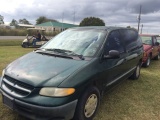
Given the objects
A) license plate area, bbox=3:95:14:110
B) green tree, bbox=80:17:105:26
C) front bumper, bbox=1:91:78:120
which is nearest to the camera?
front bumper, bbox=1:91:78:120

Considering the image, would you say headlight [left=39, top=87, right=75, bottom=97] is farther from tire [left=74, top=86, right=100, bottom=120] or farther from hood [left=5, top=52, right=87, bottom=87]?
tire [left=74, top=86, right=100, bottom=120]

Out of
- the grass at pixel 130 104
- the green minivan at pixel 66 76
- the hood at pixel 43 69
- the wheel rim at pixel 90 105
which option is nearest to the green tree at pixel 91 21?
the grass at pixel 130 104

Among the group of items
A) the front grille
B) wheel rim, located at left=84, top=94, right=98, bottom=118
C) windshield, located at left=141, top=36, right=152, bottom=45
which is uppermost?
windshield, located at left=141, top=36, right=152, bottom=45

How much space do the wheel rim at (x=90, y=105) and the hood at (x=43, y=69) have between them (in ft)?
2.10

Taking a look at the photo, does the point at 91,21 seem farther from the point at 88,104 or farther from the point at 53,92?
the point at 53,92

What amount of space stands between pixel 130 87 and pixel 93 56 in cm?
260

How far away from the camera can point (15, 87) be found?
2965mm

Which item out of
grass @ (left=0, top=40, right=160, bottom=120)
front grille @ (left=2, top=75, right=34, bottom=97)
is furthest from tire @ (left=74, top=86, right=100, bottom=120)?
front grille @ (left=2, top=75, right=34, bottom=97)

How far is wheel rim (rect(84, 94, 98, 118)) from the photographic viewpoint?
10.7 feet

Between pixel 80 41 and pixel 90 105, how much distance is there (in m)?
1.41

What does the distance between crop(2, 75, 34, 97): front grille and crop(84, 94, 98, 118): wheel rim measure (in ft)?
3.39

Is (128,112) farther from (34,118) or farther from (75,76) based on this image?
(34,118)

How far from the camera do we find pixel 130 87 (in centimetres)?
563

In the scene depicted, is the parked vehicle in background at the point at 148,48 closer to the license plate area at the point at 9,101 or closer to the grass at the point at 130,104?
the grass at the point at 130,104
